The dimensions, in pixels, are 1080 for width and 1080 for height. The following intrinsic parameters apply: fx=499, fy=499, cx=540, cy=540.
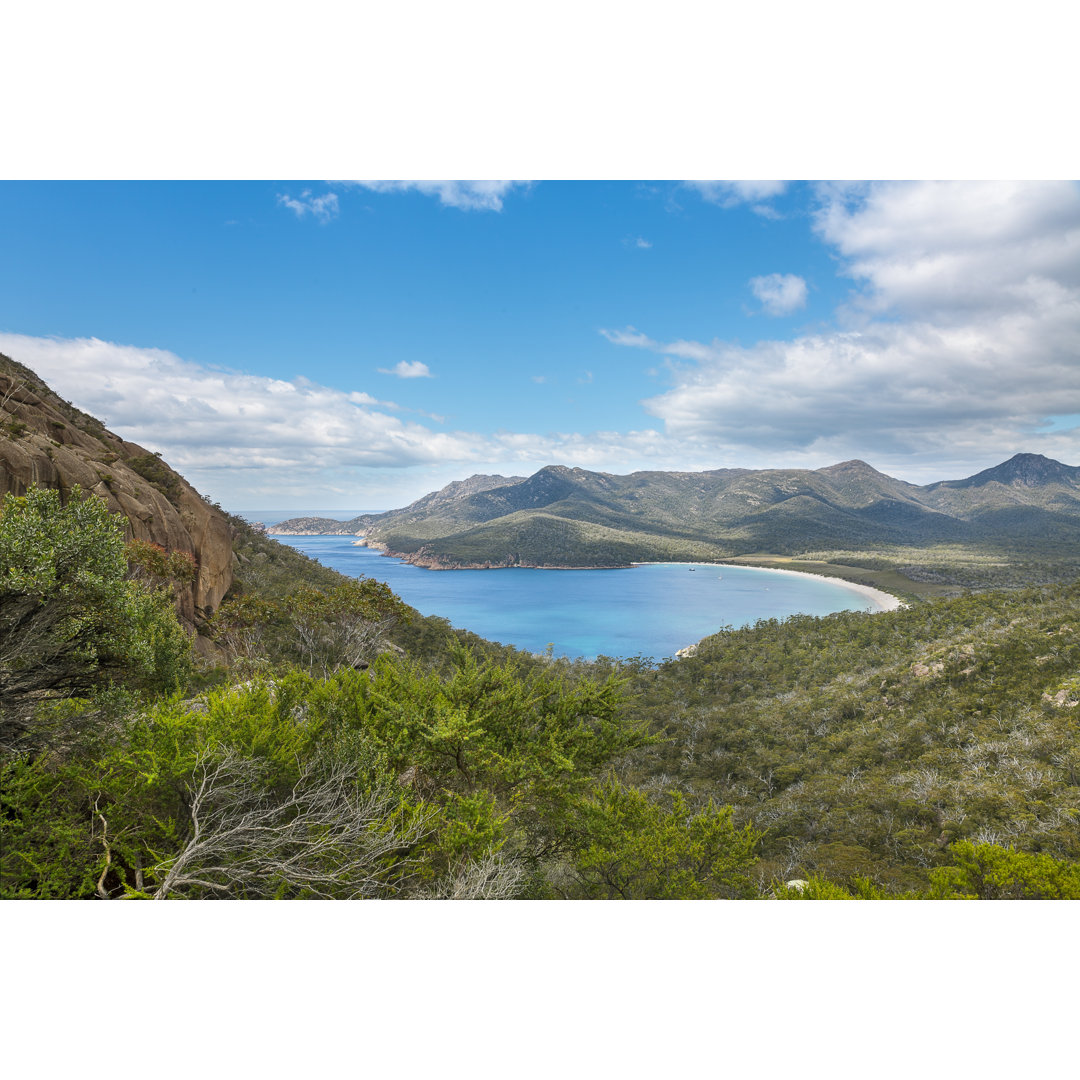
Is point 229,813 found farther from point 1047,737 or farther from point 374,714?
point 1047,737

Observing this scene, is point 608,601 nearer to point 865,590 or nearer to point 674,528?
point 865,590

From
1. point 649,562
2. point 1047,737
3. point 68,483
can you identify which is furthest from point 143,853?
point 649,562

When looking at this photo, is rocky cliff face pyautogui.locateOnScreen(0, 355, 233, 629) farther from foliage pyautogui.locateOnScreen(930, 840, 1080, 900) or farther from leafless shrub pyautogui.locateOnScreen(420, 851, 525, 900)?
foliage pyautogui.locateOnScreen(930, 840, 1080, 900)

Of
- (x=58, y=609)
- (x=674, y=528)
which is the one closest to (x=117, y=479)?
(x=58, y=609)

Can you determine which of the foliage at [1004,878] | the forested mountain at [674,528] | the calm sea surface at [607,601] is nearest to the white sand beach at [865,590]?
the calm sea surface at [607,601]

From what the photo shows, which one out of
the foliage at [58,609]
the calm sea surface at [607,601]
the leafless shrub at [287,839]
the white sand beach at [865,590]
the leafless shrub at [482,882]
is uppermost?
the foliage at [58,609]

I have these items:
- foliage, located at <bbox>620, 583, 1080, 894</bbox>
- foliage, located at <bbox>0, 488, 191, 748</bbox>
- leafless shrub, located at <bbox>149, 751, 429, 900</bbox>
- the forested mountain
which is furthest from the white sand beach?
foliage, located at <bbox>0, 488, 191, 748</bbox>

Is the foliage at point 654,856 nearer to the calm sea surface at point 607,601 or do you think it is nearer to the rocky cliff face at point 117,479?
the rocky cliff face at point 117,479
